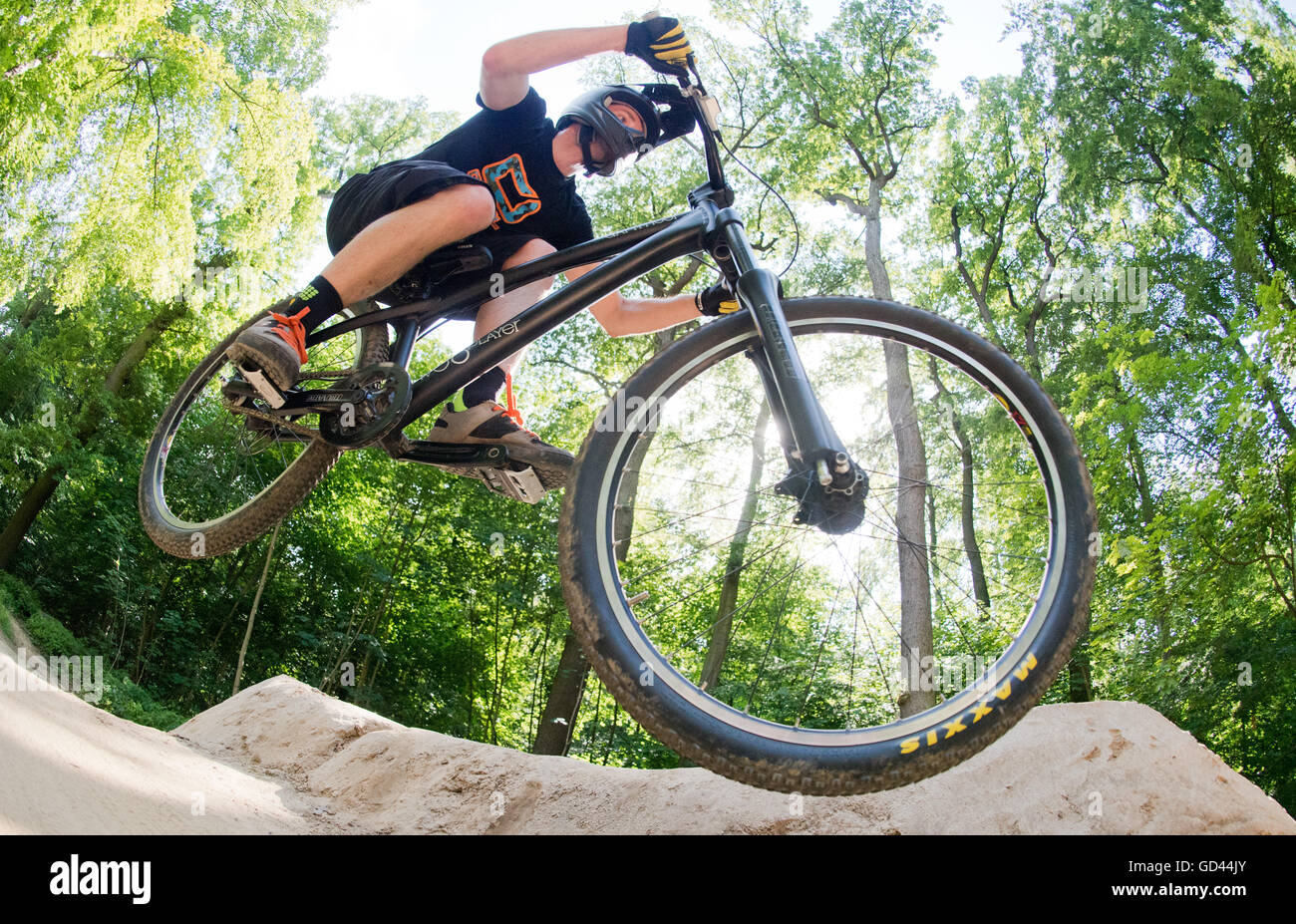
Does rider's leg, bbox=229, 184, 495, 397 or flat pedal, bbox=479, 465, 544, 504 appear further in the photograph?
flat pedal, bbox=479, 465, 544, 504

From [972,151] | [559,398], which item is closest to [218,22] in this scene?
[559,398]

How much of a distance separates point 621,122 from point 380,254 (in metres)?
0.82

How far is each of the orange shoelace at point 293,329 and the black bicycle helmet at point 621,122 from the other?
99 cm

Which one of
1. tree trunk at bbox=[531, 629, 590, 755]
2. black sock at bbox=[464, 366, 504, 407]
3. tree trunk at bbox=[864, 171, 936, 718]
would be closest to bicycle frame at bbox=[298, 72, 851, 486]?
black sock at bbox=[464, 366, 504, 407]

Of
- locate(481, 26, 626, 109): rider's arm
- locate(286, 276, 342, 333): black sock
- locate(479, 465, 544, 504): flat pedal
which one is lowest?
locate(479, 465, 544, 504): flat pedal

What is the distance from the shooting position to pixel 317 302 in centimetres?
231

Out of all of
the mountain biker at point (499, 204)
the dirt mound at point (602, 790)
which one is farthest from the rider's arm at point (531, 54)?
the dirt mound at point (602, 790)

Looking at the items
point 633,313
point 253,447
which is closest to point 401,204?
point 633,313

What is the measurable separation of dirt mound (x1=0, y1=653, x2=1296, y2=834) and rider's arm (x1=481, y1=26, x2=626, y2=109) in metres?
2.53

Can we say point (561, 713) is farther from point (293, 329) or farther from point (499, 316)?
point (293, 329)

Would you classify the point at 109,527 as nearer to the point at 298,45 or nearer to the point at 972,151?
the point at 298,45

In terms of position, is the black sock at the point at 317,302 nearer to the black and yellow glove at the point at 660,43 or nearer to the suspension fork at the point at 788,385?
the black and yellow glove at the point at 660,43

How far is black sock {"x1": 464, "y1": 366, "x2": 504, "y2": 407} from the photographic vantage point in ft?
7.97

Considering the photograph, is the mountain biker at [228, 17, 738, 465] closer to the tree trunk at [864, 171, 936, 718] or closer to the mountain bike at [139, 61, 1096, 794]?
the mountain bike at [139, 61, 1096, 794]
